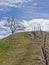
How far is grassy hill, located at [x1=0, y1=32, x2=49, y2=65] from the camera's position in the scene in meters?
73.2

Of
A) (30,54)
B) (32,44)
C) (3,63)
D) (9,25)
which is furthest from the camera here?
(9,25)

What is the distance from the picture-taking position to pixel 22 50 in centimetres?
8450

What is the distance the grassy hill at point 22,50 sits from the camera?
73.2 m

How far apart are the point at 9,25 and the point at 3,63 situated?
96.3 meters

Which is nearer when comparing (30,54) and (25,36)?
(30,54)

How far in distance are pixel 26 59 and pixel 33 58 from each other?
2.17 metres

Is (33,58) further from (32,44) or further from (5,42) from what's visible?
(5,42)

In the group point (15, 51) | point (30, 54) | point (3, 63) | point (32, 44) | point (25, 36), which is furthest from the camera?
point (25, 36)

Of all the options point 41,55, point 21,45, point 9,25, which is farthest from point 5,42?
point 9,25

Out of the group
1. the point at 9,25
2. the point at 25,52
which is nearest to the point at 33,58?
the point at 25,52

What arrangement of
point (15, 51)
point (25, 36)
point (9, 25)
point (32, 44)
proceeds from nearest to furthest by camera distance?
1. point (15, 51)
2. point (32, 44)
3. point (25, 36)
4. point (9, 25)

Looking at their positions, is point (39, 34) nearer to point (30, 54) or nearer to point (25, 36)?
point (25, 36)

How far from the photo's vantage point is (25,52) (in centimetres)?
8169

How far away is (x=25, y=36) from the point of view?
333 feet
